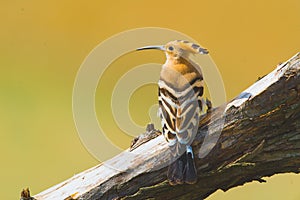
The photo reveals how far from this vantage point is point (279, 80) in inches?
44.7

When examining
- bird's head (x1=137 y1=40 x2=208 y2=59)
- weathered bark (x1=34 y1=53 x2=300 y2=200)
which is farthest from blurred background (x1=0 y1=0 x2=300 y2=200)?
weathered bark (x1=34 y1=53 x2=300 y2=200)

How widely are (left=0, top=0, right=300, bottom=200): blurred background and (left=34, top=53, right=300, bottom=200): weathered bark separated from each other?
455 millimetres

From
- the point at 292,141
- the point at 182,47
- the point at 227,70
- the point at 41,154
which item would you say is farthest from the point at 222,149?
the point at 41,154

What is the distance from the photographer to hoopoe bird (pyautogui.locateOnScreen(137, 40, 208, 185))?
3.82 feet

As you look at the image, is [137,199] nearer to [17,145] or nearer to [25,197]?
[25,197]

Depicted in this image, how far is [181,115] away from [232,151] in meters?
0.15

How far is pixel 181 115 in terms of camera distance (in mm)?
1167

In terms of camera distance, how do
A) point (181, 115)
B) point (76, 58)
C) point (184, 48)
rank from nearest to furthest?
point (181, 115), point (184, 48), point (76, 58)

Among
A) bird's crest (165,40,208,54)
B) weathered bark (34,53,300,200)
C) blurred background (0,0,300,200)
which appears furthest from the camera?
blurred background (0,0,300,200)

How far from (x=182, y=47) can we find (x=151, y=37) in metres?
0.31

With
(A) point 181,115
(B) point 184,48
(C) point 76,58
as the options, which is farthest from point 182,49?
(C) point 76,58

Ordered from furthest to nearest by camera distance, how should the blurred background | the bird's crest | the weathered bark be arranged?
the blurred background < the bird's crest < the weathered bark

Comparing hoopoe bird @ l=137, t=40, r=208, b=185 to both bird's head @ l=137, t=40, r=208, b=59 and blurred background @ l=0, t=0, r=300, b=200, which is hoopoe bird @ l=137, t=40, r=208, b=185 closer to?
bird's head @ l=137, t=40, r=208, b=59

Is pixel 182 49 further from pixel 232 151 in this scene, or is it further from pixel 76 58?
pixel 76 58
